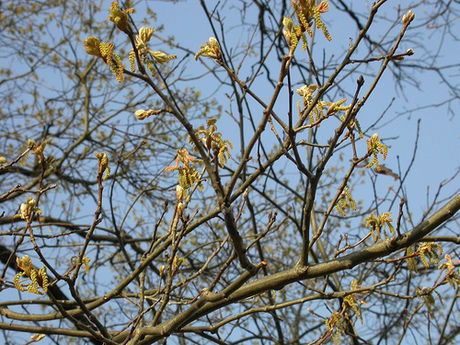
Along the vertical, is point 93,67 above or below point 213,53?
above

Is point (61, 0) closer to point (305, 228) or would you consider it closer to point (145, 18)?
point (145, 18)

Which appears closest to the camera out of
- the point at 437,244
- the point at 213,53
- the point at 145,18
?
the point at 213,53

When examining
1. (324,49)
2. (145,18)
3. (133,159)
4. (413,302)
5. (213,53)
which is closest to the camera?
(213,53)

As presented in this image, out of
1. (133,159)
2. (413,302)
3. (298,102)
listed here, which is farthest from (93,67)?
(298,102)

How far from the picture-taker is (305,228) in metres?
1.94

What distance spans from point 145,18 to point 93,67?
92 cm

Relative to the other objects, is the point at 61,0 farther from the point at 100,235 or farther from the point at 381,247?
the point at 381,247

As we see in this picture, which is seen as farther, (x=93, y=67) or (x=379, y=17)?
(x=93, y=67)

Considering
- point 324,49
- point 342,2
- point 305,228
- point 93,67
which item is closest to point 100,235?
point 93,67

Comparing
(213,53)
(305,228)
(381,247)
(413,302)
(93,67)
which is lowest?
(381,247)

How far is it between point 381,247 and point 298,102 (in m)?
0.57

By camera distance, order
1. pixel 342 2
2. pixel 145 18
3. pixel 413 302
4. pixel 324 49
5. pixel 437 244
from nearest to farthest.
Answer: pixel 437 244 → pixel 324 49 → pixel 413 302 → pixel 342 2 → pixel 145 18

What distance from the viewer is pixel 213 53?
1.67 metres

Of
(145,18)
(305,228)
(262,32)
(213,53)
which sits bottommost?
(305,228)
